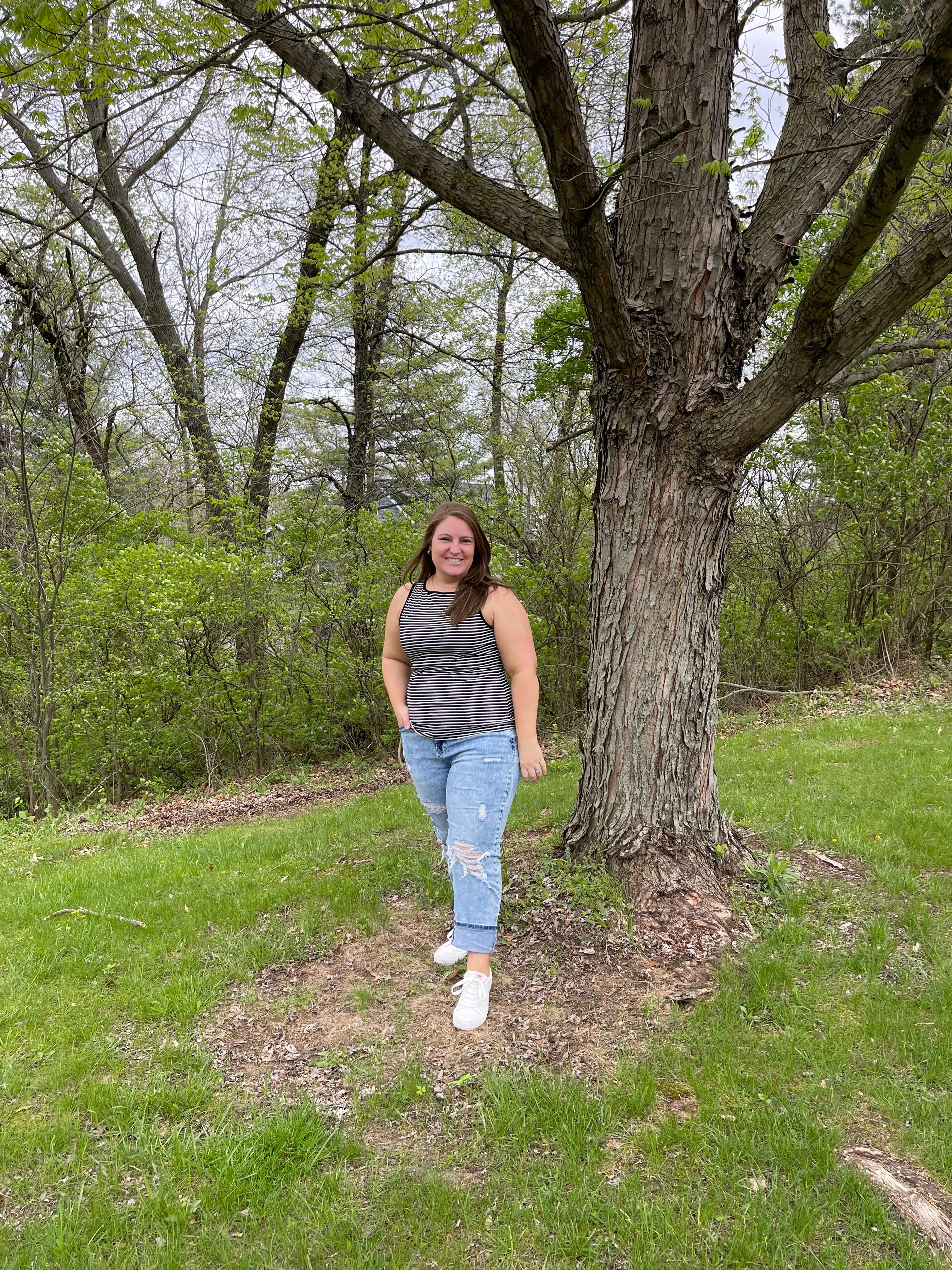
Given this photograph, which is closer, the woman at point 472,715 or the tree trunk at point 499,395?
the woman at point 472,715

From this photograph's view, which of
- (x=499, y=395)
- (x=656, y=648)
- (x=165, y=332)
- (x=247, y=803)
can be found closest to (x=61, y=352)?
(x=247, y=803)

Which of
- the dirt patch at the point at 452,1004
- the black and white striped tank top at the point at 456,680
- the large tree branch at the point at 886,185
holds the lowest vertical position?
the dirt patch at the point at 452,1004

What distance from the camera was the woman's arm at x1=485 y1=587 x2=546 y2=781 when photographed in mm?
2957

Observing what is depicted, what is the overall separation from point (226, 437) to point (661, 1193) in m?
12.0

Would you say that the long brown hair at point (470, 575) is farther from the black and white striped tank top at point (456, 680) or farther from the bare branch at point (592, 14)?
the bare branch at point (592, 14)

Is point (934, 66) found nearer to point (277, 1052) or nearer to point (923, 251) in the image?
point (923, 251)

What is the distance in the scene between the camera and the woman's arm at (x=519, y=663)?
9.70ft

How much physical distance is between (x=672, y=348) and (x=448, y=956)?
2900mm

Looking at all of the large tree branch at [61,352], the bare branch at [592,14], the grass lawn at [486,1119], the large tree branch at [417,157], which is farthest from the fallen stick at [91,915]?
the bare branch at [592,14]

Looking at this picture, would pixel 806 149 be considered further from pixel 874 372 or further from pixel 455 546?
pixel 455 546

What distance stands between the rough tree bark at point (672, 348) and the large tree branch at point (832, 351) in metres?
0.01

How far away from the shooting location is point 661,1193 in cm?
207

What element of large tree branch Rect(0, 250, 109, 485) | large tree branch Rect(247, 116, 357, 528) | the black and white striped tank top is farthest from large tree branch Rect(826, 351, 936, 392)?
large tree branch Rect(247, 116, 357, 528)

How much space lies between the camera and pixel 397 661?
10.9ft
